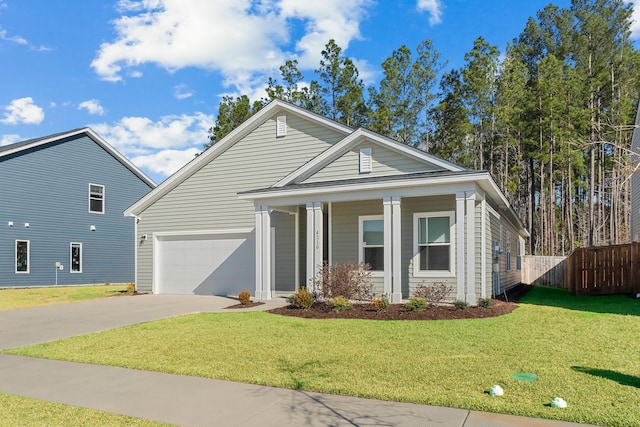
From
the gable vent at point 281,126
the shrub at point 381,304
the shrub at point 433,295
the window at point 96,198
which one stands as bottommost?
the shrub at point 381,304

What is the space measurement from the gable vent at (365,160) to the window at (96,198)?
60.6 feet

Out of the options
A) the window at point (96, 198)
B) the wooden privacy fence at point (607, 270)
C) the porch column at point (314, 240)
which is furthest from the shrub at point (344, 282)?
the window at point (96, 198)

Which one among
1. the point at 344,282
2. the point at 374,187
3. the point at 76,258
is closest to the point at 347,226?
the point at 374,187

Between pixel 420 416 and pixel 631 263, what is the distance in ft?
45.6

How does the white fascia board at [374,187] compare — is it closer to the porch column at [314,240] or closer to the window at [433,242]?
the porch column at [314,240]

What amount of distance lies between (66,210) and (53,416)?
22.8 meters

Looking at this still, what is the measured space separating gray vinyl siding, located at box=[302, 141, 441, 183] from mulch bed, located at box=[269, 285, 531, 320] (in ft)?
12.5

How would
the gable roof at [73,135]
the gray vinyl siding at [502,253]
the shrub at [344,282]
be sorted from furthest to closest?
1. the gable roof at [73,135]
2. the gray vinyl siding at [502,253]
3. the shrub at [344,282]

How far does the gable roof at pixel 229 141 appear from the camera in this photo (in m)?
16.8

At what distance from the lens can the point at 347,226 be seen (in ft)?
50.0

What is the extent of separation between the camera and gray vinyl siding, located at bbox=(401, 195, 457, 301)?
13.8 m

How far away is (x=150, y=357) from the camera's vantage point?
777cm

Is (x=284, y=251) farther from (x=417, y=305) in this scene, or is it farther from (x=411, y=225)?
(x=417, y=305)

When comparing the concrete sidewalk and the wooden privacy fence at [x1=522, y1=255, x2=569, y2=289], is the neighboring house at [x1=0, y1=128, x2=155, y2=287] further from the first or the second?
the wooden privacy fence at [x1=522, y1=255, x2=569, y2=289]
